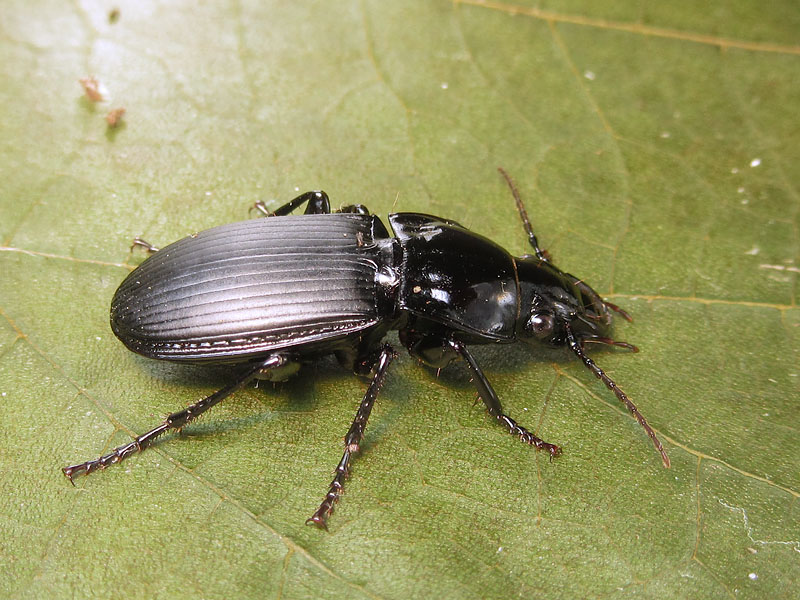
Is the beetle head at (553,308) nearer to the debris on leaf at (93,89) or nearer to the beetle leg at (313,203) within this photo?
the beetle leg at (313,203)

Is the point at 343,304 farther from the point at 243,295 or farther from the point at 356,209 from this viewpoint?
the point at 356,209

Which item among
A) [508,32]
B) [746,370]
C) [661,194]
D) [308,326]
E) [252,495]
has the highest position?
[508,32]

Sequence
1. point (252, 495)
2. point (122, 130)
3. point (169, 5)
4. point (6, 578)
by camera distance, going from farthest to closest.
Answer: point (169, 5)
point (122, 130)
point (252, 495)
point (6, 578)

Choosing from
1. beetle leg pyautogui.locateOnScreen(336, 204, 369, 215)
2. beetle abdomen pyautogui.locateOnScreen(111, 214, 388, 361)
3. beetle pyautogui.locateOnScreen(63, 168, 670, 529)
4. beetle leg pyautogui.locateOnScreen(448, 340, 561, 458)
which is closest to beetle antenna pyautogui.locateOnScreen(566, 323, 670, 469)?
beetle pyautogui.locateOnScreen(63, 168, 670, 529)

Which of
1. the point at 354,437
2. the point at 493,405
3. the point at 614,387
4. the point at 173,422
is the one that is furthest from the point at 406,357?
the point at 173,422

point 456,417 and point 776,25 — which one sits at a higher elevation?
point 776,25

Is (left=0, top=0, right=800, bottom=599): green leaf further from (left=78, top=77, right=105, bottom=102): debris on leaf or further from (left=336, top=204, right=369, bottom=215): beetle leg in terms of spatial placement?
(left=336, top=204, right=369, bottom=215): beetle leg

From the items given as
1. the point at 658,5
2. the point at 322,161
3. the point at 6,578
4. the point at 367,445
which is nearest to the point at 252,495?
the point at 367,445

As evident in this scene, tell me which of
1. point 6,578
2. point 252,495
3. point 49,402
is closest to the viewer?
point 6,578

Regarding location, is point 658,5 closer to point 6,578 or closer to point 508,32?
point 508,32

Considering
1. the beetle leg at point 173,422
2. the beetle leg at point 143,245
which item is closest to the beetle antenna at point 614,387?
the beetle leg at point 173,422
